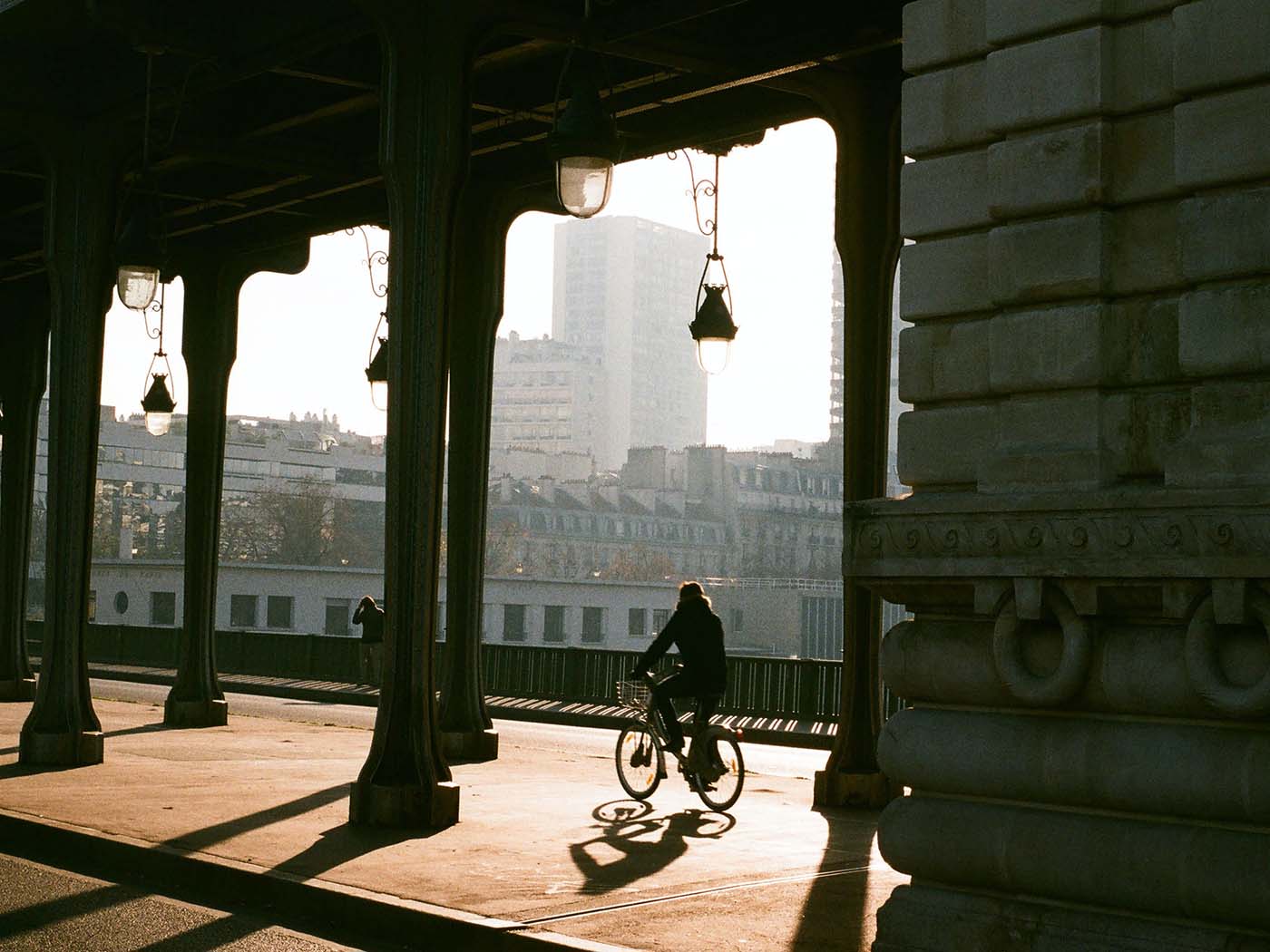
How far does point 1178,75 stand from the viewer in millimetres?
7422

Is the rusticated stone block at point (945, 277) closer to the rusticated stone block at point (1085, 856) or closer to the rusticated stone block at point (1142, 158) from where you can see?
the rusticated stone block at point (1142, 158)

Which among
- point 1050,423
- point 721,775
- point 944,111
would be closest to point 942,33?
point 944,111

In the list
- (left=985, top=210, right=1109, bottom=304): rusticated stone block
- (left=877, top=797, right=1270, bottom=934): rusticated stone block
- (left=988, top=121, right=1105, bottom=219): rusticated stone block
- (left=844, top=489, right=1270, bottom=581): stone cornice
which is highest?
(left=988, top=121, right=1105, bottom=219): rusticated stone block

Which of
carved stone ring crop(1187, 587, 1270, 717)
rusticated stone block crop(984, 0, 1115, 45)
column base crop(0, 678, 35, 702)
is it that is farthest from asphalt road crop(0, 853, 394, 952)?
column base crop(0, 678, 35, 702)

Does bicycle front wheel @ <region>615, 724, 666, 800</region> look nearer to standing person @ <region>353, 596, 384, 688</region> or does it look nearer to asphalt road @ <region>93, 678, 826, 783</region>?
asphalt road @ <region>93, 678, 826, 783</region>

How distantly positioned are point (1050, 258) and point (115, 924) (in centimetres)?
579

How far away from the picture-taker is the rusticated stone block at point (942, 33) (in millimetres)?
8359

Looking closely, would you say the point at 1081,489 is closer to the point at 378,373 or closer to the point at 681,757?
the point at 681,757

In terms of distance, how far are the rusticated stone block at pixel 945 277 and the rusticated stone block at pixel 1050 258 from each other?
157 mm

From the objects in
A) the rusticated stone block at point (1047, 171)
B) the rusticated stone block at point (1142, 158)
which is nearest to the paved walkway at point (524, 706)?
the rusticated stone block at point (1047, 171)

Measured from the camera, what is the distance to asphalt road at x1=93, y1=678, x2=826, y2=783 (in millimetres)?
21734

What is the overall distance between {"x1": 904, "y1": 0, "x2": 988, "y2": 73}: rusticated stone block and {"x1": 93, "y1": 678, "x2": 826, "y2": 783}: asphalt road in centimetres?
1144

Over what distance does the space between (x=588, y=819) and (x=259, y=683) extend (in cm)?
2355

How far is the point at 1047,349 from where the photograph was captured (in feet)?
25.5
